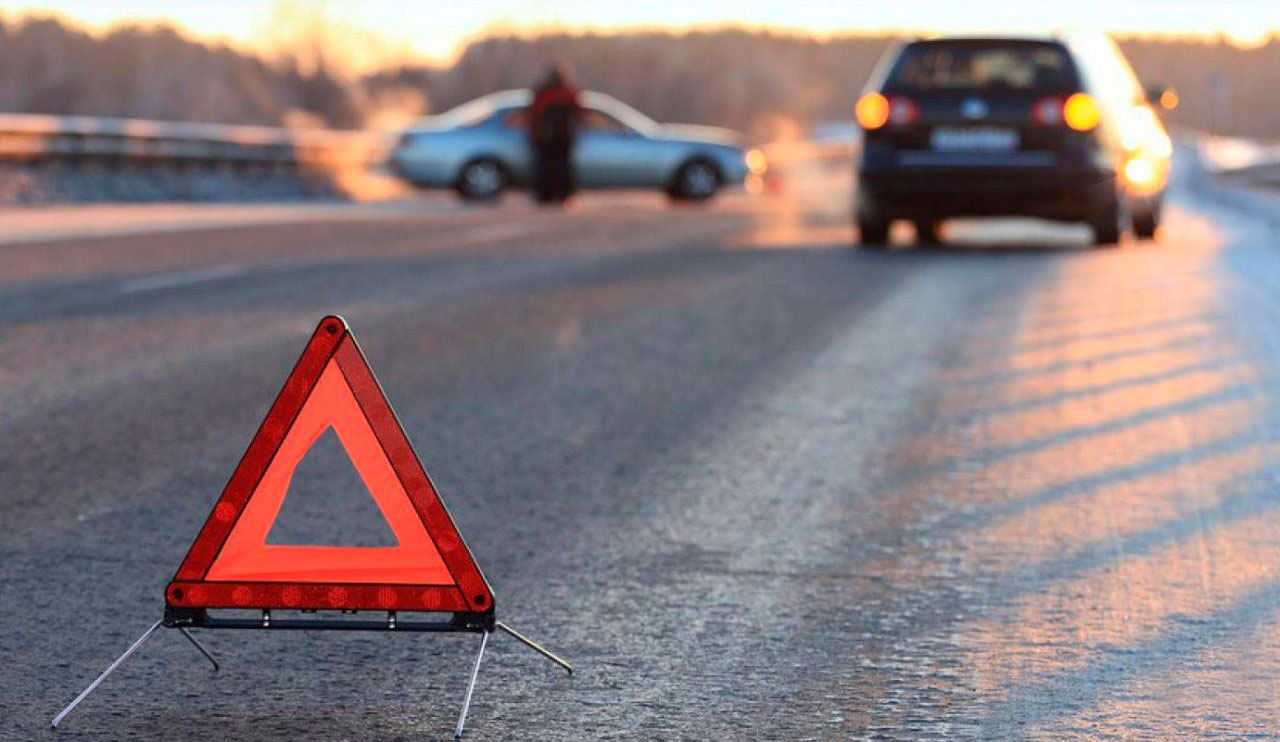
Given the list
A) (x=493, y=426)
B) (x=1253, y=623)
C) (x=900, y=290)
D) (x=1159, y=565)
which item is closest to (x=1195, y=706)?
(x=1253, y=623)

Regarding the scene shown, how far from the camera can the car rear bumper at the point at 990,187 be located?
16844 millimetres

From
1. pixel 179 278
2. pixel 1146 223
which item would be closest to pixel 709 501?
pixel 179 278

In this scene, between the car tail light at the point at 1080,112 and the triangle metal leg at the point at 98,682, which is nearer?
the triangle metal leg at the point at 98,682

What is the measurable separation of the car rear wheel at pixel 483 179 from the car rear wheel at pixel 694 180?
2.15 meters

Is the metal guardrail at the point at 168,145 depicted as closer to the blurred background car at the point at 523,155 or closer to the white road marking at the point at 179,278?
the blurred background car at the point at 523,155

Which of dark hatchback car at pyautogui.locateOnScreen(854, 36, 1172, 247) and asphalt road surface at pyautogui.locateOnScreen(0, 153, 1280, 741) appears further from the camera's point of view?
dark hatchback car at pyautogui.locateOnScreen(854, 36, 1172, 247)

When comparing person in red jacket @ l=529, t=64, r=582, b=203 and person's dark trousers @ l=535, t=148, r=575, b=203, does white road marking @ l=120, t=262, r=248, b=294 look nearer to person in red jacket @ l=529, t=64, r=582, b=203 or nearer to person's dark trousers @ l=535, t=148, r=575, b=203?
person in red jacket @ l=529, t=64, r=582, b=203

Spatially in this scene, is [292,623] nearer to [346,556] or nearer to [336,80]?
[346,556]

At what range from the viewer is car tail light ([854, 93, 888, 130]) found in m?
17.0

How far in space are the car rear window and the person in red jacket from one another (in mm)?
10218

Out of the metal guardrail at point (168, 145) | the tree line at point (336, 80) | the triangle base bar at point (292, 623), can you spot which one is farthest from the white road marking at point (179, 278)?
the tree line at point (336, 80)

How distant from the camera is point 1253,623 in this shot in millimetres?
5234

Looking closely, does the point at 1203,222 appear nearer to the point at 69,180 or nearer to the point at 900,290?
the point at 900,290

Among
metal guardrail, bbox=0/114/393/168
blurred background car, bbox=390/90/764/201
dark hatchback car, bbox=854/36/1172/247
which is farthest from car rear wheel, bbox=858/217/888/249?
Result: metal guardrail, bbox=0/114/393/168
